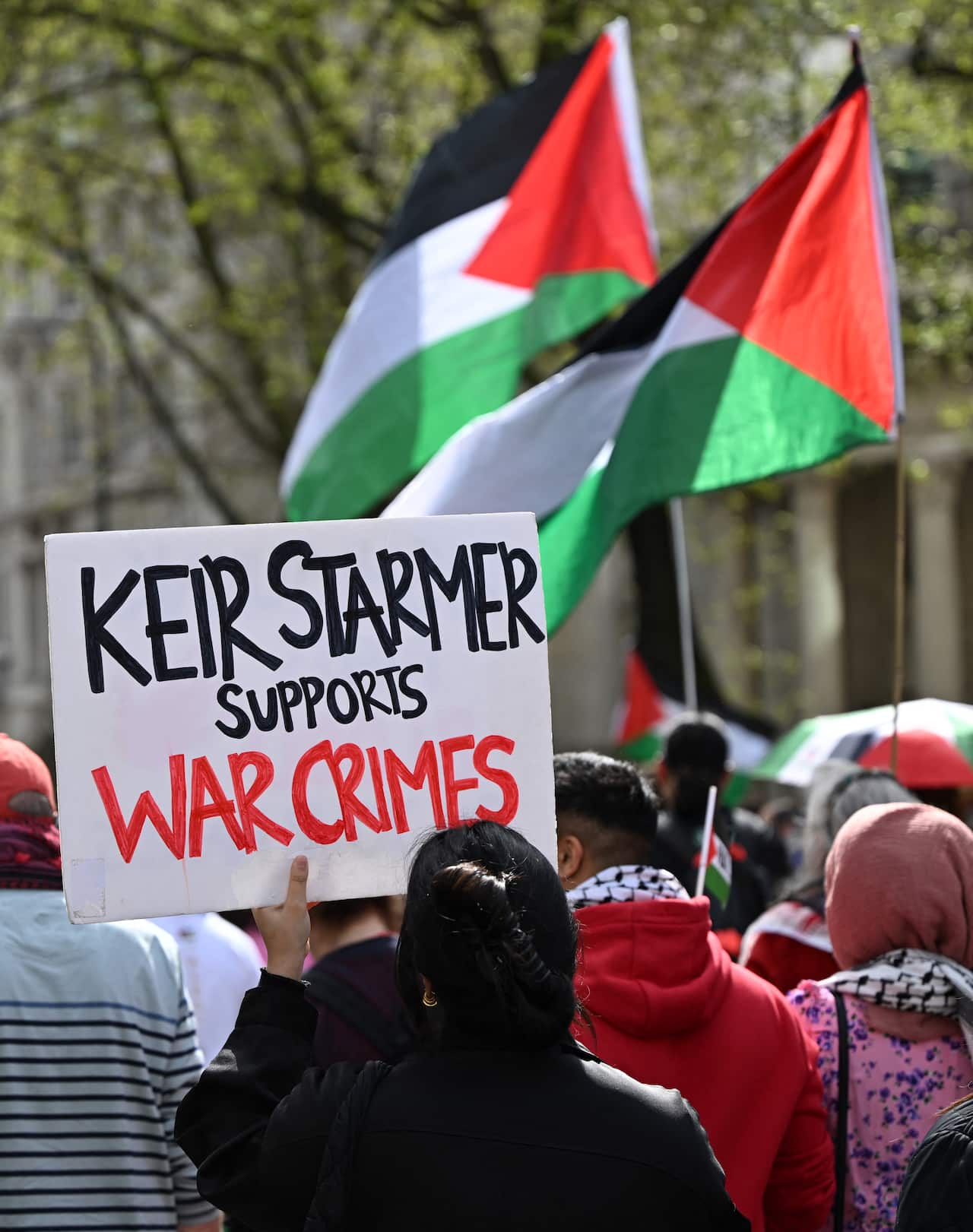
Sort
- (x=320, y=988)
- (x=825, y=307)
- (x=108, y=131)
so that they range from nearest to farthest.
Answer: (x=320, y=988)
(x=825, y=307)
(x=108, y=131)

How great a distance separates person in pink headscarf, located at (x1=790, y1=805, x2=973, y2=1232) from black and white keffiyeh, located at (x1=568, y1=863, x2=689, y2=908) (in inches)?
14.1

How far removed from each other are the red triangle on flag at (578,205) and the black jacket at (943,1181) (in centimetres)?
546

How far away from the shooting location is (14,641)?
4159 centimetres

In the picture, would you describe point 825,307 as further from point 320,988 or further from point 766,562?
point 766,562

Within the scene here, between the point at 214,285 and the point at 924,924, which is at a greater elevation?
the point at 214,285

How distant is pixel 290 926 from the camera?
2.55 meters

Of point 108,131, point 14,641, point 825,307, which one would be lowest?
point 14,641

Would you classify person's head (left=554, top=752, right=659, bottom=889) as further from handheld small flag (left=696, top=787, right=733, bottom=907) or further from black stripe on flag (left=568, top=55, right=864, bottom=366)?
black stripe on flag (left=568, top=55, right=864, bottom=366)

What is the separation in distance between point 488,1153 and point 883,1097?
4.21 feet

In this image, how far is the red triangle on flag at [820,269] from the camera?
5168 mm

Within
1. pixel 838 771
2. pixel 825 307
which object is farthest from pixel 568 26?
pixel 838 771

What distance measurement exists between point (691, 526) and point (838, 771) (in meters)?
21.1

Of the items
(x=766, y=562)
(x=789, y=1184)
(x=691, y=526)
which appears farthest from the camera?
(x=691, y=526)

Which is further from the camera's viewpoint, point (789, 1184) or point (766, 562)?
point (766, 562)
